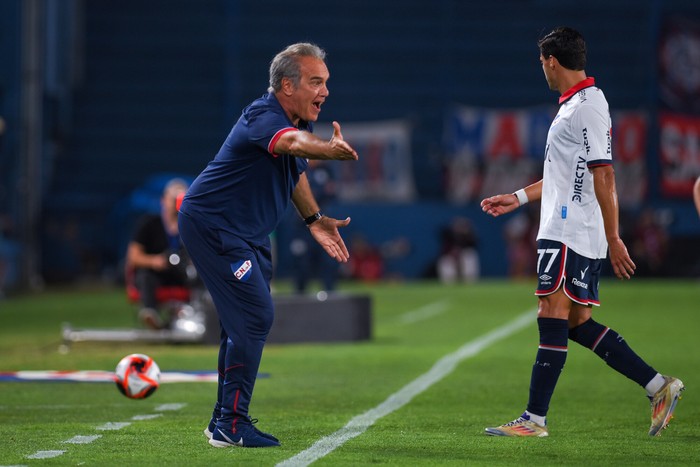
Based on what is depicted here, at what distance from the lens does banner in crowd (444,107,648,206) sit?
109 feet

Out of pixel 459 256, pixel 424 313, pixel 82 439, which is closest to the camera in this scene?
pixel 82 439

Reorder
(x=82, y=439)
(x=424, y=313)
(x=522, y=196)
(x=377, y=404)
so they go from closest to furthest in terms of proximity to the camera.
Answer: (x=82, y=439), (x=522, y=196), (x=377, y=404), (x=424, y=313)

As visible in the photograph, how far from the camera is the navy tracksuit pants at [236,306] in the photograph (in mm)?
6164

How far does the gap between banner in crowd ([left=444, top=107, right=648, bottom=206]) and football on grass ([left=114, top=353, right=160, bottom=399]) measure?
25.7 m

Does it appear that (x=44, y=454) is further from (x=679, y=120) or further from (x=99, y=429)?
(x=679, y=120)

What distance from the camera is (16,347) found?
42.3ft

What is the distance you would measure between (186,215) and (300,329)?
273 inches

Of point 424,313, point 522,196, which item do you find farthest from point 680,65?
point 522,196

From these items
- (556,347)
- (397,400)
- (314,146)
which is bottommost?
(397,400)

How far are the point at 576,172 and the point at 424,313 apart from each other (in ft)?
39.3

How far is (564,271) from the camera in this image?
258 inches

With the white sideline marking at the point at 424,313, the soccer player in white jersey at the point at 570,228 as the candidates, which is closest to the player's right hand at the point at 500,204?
the soccer player in white jersey at the point at 570,228

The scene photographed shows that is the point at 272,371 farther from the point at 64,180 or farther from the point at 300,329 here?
the point at 64,180

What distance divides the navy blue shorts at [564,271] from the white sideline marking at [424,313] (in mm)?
9989
